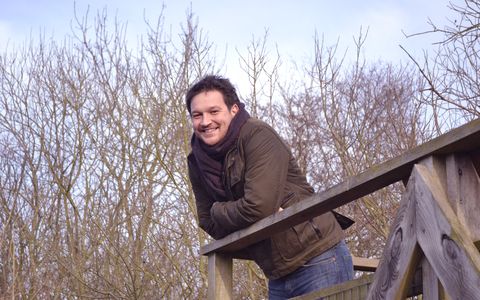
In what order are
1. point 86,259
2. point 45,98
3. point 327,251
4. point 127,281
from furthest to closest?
→ 1. point 45,98
2. point 86,259
3. point 127,281
4. point 327,251

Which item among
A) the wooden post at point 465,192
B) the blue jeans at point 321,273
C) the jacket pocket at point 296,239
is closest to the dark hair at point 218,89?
the jacket pocket at point 296,239

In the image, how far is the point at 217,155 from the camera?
8.95 feet

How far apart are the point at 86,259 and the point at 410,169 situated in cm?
907

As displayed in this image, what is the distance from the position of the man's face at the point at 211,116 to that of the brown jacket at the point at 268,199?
6.0 inches

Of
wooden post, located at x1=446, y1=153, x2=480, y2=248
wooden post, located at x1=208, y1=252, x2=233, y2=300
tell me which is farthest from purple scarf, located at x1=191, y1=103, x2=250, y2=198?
wooden post, located at x1=446, y1=153, x2=480, y2=248

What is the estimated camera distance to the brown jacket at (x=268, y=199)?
7.90 feet

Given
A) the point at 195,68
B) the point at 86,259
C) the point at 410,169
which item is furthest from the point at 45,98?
the point at 410,169

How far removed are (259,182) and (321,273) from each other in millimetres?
546

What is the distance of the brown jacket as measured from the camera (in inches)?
94.8

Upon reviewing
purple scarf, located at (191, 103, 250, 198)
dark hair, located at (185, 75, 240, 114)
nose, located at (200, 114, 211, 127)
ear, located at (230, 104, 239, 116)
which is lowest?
purple scarf, located at (191, 103, 250, 198)

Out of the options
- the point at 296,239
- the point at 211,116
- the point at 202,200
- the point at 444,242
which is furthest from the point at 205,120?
the point at 444,242

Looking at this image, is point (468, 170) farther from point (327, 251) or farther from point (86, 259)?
point (86, 259)

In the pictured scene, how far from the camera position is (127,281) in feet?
27.9

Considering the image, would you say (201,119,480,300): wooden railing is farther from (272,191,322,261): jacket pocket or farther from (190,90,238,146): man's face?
(190,90,238,146): man's face
